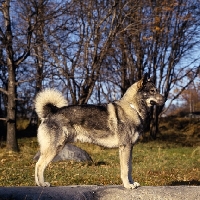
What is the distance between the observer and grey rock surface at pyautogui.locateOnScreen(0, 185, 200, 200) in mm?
5266

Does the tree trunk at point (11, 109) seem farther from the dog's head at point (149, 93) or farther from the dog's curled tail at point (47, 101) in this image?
the dog's head at point (149, 93)

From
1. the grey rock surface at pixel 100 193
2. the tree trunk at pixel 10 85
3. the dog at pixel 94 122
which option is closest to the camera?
the grey rock surface at pixel 100 193

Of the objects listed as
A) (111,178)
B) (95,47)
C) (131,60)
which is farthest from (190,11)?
(111,178)

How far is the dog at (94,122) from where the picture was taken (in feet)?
22.8

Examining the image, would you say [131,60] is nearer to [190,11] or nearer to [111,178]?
[190,11]

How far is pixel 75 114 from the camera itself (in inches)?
280

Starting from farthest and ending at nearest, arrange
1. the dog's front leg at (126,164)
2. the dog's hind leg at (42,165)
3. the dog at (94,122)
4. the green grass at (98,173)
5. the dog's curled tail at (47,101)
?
1. the green grass at (98,173)
2. the dog's curled tail at (47,101)
3. the dog at (94,122)
4. the dog's hind leg at (42,165)
5. the dog's front leg at (126,164)

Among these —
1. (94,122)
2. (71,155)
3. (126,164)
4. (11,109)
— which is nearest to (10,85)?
(11,109)

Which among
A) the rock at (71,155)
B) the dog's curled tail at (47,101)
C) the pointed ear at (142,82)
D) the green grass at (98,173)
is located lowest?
the green grass at (98,173)

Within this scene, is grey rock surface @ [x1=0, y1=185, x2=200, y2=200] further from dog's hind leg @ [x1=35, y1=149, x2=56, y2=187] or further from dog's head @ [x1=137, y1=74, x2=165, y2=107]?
dog's head @ [x1=137, y1=74, x2=165, y2=107]

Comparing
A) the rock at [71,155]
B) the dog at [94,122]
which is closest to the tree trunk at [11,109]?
the rock at [71,155]

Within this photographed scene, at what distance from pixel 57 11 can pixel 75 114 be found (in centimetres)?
1129

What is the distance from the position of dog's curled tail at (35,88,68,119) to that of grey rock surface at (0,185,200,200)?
181 centimetres

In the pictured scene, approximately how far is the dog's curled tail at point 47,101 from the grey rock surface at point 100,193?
181cm
